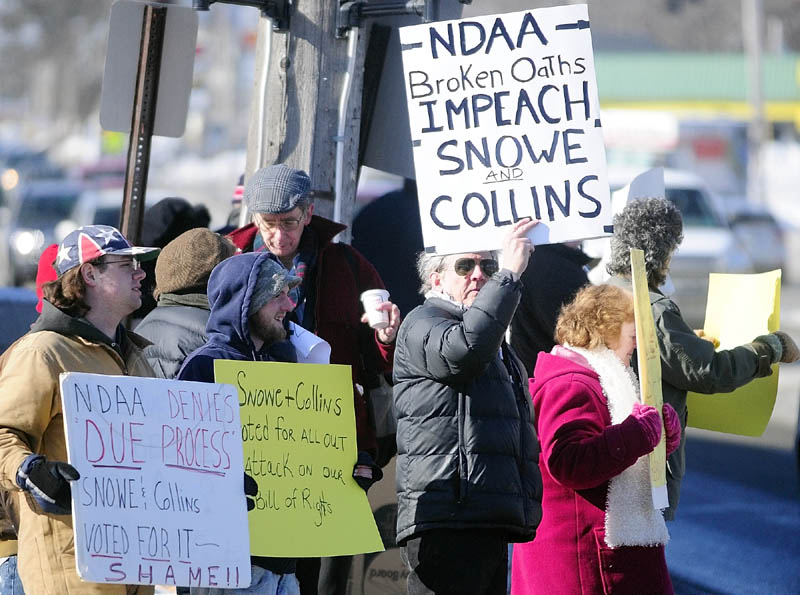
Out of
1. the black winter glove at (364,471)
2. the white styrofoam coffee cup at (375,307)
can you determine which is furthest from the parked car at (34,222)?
the black winter glove at (364,471)

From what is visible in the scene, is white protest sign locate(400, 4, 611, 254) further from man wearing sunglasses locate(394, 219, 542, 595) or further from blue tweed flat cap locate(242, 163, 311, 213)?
blue tweed flat cap locate(242, 163, 311, 213)

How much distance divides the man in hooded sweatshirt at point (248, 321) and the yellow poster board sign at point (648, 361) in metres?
1.09

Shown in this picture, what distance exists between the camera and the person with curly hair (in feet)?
16.8

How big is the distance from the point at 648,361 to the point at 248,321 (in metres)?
1.29

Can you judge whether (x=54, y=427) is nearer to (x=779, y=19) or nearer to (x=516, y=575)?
(x=516, y=575)

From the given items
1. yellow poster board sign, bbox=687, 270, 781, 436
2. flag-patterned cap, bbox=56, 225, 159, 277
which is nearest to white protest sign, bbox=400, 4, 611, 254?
flag-patterned cap, bbox=56, 225, 159, 277

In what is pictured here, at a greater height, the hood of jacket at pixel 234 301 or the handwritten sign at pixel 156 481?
the hood of jacket at pixel 234 301

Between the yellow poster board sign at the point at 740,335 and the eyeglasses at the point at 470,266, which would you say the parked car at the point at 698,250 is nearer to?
the yellow poster board sign at the point at 740,335

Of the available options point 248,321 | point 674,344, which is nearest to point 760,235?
point 674,344

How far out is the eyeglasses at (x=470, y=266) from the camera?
14.5 ft

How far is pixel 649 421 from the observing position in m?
4.42

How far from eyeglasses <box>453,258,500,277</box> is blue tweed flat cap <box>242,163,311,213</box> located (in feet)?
2.64

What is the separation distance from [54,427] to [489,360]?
A: 1260mm

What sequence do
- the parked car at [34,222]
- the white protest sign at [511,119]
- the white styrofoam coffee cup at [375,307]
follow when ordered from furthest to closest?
1. the parked car at [34,222]
2. the white styrofoam coffee cup at [375,307]
3. the white protest sign at [511,119]
